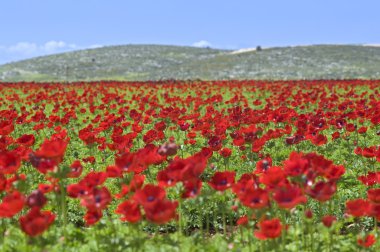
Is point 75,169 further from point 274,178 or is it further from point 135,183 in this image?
point 274,178

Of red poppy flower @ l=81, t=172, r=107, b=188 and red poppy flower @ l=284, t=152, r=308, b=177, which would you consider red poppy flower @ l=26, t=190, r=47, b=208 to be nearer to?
red poppy flower @ l=81, t=172, r=107, b=188

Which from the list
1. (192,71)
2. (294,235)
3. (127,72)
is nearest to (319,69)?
(192,71)

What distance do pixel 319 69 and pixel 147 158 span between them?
6800 centimetres

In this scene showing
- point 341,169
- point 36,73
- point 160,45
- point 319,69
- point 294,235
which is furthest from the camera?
point 160,45

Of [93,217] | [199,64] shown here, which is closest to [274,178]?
[93,217]

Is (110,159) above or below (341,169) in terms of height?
below

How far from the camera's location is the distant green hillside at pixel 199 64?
67562mm

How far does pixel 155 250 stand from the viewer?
468 cm

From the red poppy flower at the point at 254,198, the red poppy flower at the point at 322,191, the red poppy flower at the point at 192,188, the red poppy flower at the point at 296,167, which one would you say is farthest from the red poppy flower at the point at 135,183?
the red poppy flower at the point at 322,191

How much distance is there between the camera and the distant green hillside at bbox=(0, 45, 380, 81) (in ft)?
222

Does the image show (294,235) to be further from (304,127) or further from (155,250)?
(304,127)

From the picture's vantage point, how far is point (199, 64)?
7925cm

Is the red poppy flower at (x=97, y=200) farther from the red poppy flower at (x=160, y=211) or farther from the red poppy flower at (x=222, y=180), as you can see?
the red poppy flower at (x=222, y=180)

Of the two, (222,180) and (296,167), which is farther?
(222,180)
